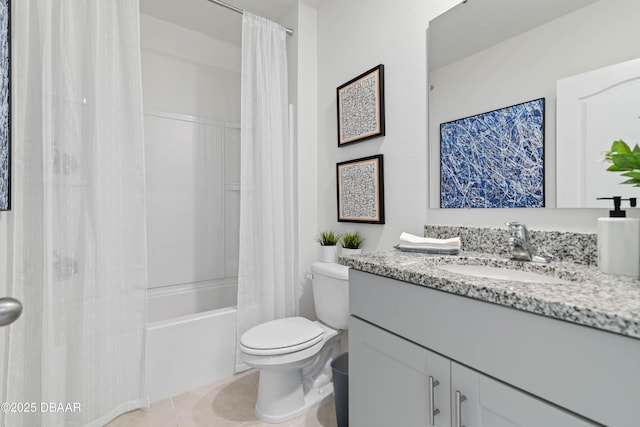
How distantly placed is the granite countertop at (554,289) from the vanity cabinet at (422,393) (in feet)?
0.62

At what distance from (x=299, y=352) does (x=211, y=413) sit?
1.97ft

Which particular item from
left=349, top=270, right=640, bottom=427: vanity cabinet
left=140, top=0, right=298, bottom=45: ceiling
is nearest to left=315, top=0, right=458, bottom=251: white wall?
left=140, top=0, right=298, bottom=45: ceiling

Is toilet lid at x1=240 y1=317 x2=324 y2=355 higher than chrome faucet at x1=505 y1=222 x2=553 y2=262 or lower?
lower

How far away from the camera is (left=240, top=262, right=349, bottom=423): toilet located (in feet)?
4.71

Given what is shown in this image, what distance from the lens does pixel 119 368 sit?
1.50 m

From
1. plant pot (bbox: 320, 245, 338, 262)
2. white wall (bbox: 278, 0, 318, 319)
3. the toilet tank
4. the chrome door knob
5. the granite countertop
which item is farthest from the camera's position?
white wall (bbox: 278, 0, 318, 319)

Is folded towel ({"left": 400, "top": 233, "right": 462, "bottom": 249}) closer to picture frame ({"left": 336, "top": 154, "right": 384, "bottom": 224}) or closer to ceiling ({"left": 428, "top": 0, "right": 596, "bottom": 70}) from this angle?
picture frame ({"left": 336, "top": 154, "right": 384, "bottom": 224})

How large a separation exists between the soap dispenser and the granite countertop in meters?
0.04

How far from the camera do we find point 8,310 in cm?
41

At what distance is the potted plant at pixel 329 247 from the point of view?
191 centimetres

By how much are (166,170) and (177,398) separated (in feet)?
5.48

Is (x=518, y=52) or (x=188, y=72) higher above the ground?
(x=188, y=72)

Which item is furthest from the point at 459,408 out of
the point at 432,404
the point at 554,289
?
the point at 554,289

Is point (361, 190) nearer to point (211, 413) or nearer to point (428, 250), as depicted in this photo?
point (428, 250)
